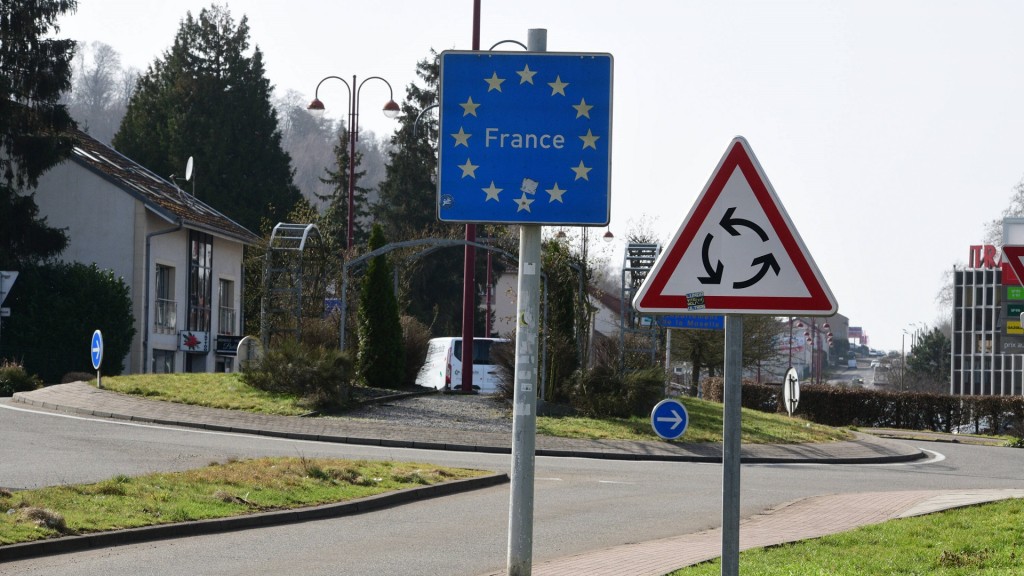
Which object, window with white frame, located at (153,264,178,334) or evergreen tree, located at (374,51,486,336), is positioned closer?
window with white frame, located at (153,264,178,334)

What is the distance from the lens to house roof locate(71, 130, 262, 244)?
44.1 meters

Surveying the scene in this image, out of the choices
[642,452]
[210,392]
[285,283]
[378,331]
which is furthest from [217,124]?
[642,452]

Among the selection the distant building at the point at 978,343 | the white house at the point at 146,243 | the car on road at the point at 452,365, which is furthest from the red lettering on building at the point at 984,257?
the white house at the point at 146,243

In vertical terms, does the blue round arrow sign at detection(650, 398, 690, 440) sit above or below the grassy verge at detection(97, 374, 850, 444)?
above

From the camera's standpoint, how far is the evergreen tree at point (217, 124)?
227 ft

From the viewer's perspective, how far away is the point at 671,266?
5.21 meters

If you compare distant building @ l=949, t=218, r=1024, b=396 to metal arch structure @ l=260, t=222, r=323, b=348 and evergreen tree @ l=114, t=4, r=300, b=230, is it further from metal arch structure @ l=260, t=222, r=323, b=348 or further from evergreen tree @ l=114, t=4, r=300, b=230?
metal arch structure @ l=260, t=222, r=323, b=348

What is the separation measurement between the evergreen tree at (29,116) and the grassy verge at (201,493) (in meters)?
27.9

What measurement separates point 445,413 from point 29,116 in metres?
21.9

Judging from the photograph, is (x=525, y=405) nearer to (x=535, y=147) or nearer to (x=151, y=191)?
(x=535, y=147)

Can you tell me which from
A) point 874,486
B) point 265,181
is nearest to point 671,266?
point 874,486

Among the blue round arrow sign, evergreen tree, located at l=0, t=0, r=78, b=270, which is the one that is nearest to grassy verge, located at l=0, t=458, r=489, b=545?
the blue round arrow sign

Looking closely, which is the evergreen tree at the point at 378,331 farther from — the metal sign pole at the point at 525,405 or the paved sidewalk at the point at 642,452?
the metal sign pole at the point at 525,405

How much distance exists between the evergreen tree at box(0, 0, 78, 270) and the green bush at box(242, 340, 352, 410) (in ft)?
52.6
